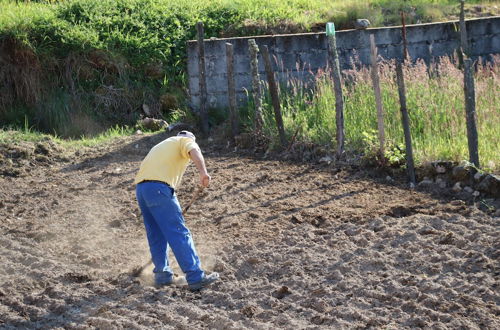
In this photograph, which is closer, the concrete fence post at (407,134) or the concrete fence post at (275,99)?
the concrete fence post at (407,134)

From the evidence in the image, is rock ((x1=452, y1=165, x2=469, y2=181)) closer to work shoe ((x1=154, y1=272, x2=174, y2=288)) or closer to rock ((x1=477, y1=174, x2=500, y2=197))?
rock ((x1=477, y1=174, x2=500, y2=197))

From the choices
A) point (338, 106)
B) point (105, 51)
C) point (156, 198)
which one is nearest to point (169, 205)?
point (156, 198)

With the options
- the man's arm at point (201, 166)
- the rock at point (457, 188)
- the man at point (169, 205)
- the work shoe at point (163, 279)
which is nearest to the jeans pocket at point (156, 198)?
the man at point (169, 205)

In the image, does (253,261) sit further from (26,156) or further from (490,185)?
(26,156)

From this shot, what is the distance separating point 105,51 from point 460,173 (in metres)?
6.86

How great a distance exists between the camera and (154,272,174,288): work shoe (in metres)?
6.80

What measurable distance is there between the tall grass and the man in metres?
3.23

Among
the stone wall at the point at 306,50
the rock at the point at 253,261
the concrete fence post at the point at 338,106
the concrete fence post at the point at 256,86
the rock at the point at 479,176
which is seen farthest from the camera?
the stone wall at the point at 306,50

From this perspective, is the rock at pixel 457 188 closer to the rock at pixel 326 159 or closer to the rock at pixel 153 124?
the rock at pixel 326 159

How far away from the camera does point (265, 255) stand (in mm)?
7199

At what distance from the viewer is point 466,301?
5.98 metres

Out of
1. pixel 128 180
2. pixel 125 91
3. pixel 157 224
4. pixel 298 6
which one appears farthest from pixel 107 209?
pixel 298 6

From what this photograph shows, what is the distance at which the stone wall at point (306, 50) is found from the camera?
11867 mm

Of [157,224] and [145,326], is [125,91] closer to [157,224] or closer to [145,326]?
[157,224]
